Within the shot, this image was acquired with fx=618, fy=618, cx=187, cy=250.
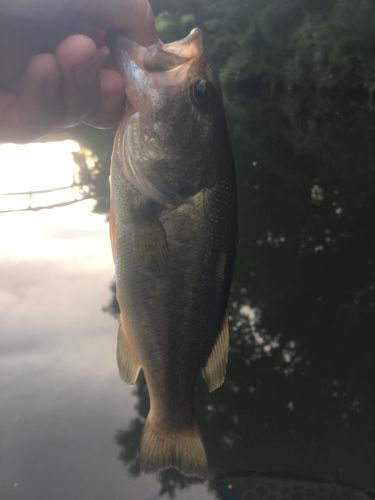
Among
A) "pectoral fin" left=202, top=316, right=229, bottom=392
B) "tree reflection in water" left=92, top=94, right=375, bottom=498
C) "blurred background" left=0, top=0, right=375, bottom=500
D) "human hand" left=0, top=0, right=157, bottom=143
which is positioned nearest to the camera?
"human hand" left=0, top=0, right=157, bottom=143

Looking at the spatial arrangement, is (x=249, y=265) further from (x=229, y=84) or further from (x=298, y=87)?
(x=229, y=84)

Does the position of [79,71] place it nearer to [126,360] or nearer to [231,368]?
[126,360]

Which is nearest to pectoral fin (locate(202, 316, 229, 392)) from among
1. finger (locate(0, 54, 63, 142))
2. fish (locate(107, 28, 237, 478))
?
fish (locate(107, 28, 237, 478))

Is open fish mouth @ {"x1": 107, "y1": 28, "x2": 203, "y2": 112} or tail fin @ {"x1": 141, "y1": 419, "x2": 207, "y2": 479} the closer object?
open fish mouth @ {"x1": 107, "y1": 28, "x2": 203, "y2": 112}

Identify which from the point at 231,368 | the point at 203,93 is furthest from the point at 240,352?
the point at 203,93

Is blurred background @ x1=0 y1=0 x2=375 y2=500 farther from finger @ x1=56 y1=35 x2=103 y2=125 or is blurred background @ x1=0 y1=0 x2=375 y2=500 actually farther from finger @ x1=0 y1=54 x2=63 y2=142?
finger @ x1=0 y1=54 x2=63 y2=142

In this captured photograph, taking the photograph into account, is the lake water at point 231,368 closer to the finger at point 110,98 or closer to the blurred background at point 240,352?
the blurred background at point 240,352

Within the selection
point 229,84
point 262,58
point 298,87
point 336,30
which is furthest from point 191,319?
point 229,84
